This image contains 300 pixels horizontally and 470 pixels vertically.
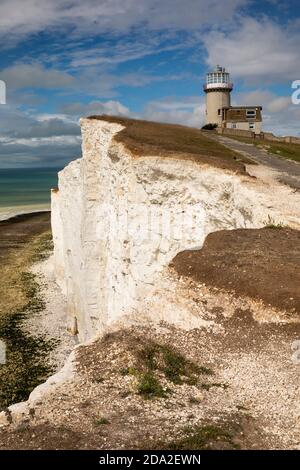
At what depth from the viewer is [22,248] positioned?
57969mm

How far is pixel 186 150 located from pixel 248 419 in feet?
57.7

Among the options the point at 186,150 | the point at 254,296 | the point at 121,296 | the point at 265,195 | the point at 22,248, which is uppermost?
the point at 186,150

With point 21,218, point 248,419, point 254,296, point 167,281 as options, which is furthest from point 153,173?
point 21,218

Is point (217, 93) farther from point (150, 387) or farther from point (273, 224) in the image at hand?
point (150, 387)

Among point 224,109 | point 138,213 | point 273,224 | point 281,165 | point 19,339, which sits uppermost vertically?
point 224,109

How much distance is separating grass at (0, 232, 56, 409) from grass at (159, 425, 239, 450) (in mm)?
13965

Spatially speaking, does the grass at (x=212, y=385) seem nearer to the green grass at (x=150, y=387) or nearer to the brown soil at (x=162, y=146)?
the green grass at (x=150, y=387)

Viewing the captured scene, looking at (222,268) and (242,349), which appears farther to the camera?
(222,268)

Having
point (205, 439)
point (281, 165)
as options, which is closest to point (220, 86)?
point (281, 165)

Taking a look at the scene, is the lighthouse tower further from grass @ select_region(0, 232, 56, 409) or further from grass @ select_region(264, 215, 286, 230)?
grass @ select_region(264, 215, 286, 230)

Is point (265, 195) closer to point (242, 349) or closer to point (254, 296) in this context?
point (254, 296)

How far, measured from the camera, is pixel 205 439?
309 inches

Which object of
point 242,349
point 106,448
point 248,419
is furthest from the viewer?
point 242,349

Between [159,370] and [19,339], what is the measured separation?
65.8 feet
